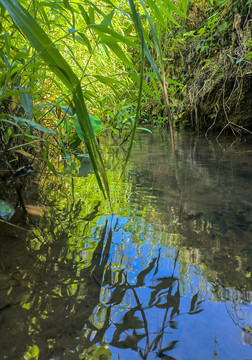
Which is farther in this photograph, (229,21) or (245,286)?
(229,21)

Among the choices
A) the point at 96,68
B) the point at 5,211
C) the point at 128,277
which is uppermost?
the point at 96,68

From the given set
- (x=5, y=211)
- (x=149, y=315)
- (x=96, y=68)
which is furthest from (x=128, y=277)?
(x=96, y=68)

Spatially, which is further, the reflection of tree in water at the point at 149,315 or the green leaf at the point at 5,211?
the green leaf at the point at 5,211

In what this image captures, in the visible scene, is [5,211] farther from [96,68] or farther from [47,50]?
[96,68]

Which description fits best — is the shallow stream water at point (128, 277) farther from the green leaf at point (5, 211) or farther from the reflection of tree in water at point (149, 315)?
the green leaf at point (5, 211)

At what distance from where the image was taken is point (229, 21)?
11.9 ft

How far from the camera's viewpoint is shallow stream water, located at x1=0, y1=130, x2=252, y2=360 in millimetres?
458

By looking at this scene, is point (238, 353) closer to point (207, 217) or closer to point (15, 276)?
point (15, 276)

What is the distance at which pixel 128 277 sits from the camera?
2.06 feet

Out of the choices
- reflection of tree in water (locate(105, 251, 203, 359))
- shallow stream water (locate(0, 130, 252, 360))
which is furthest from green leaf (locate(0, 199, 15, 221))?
reflection of tree in water (locate(105, 251, 203, 359))

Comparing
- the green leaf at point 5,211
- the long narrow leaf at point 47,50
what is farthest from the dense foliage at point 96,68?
the green leaf at point 5,211

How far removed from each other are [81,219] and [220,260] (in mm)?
420

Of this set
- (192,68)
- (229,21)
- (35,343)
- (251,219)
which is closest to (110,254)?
(35,343)

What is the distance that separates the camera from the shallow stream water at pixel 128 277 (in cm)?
46
